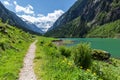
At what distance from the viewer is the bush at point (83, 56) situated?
28.0 m

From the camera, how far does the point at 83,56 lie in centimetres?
2820

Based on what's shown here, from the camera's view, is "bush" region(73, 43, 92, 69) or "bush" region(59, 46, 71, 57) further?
"bush" region(59, 46, 71, 57)

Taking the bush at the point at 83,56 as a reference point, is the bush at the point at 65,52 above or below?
below

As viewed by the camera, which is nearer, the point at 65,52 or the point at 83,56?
the point at 83,56

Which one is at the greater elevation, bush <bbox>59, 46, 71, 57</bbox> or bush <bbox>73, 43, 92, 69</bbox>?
bush <bbox>73, 43, 92, 69</bbox>

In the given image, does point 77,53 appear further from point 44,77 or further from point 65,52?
point 65,52

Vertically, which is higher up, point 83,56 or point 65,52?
point 83,56

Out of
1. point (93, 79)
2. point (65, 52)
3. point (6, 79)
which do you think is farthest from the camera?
point (65, 52)

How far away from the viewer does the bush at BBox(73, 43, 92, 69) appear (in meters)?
28.0

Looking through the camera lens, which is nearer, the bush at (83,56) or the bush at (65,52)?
the bush at (83,56)

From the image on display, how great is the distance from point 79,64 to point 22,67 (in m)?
6.55

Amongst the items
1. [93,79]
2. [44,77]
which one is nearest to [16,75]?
[44,77]

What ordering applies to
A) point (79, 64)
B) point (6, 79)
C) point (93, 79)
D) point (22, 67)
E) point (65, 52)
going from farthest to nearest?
point (65, 52) → point (22, 67) → point (79, 64) → point (6, 79) → point (93, 79)

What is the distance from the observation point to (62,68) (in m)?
23.9
